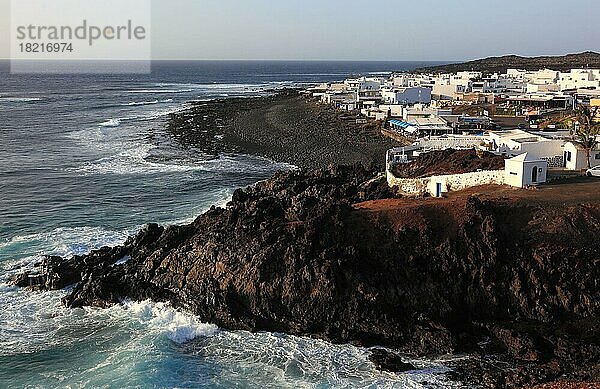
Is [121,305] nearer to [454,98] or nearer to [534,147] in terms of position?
[534,147]

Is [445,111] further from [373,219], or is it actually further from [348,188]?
[373,219]

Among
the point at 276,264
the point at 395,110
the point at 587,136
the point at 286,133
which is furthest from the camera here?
the point at 395,110

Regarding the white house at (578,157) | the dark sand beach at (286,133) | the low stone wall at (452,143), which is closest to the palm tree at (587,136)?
the white house at (578,157)

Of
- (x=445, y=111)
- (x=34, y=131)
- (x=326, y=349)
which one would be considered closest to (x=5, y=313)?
(x=326, y=349)

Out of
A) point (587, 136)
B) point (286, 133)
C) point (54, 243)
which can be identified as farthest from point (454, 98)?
point (54, 243)

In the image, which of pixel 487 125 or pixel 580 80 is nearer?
pixel 487 125

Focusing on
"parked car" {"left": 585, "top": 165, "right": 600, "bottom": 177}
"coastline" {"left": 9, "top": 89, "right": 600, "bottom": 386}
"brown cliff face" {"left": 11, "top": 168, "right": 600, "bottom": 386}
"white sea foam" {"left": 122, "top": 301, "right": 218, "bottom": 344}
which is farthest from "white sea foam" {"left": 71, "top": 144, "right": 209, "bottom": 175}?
"parked car" {"left": 585, "top": 165, "right": 600, "bottom": 177}

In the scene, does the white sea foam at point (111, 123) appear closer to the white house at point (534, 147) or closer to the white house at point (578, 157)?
the white house at point (534, 147)
